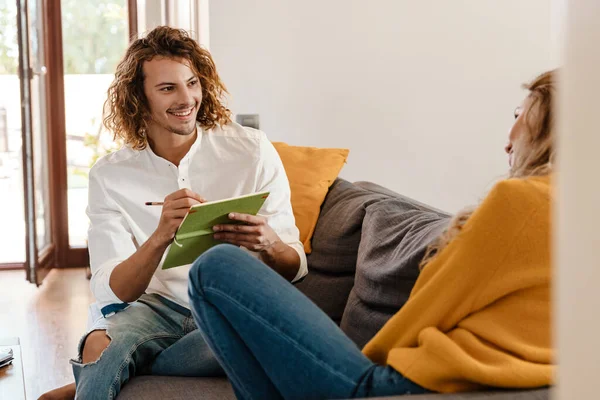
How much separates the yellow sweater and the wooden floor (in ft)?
6.12

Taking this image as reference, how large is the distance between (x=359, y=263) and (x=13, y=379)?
0.86m

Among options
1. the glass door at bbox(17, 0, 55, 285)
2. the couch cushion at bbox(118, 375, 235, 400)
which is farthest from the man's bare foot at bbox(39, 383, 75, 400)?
the glass door at bbox(17, 0, 55, 285)

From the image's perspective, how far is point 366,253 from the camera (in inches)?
79.4

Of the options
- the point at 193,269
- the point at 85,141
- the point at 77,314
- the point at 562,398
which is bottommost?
the point at 77,314

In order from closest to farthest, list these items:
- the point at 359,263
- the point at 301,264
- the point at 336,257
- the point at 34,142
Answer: the point at 359,263, the point at 301,264, the point at 336,257, the point at 34,142

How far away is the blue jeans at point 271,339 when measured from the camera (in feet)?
4.33

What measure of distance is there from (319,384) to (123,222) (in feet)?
3.27

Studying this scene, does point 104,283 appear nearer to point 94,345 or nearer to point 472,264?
point 94,345

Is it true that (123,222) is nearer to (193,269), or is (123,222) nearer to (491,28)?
(193,269)

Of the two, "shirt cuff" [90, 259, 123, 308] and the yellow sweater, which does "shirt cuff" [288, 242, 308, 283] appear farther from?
the yellow sweater

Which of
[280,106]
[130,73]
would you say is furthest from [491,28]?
[130,73]

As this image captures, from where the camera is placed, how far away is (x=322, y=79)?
144 inches

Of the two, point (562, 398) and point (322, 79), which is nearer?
point (562, 398)

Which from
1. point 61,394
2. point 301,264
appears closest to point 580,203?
point 301,264
